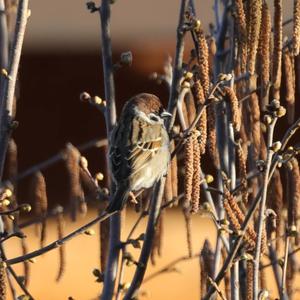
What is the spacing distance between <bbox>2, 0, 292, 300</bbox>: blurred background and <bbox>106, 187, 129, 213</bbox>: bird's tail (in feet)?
18.9

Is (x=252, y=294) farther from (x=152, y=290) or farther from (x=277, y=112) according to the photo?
(x=152, y=290)

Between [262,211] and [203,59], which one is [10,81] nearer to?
[203,59]

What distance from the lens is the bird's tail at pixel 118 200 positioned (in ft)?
9.68

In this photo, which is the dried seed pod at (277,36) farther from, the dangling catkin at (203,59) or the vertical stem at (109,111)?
the vertical stem at (109,111)

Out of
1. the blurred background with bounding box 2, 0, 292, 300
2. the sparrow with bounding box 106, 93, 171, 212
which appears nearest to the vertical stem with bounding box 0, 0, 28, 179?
the sparrow with bounding box 106, 93, 171, 212

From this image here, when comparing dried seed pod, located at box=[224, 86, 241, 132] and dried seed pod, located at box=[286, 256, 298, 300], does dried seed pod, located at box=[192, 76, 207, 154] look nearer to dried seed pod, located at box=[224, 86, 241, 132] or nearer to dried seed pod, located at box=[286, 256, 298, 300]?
dried seed pod, located at box=[224, 86, 241, 132]

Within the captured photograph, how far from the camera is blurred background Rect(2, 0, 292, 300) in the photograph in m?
9.49

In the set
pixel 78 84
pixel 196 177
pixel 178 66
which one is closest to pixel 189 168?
pixel 196 177

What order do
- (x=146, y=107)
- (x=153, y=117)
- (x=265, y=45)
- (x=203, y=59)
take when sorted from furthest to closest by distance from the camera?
(x=153, y=117)
(x=146, y=107)
(x=265, y=45)
(x=203, y=59)

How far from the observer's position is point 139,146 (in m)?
3.95

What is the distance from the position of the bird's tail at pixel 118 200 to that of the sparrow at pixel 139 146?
0.9 inches

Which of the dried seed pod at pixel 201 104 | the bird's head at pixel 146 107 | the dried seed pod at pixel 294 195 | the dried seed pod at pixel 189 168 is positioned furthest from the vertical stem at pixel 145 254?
the bird's head at pixel 146 107

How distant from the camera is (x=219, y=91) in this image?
2904 millimetres

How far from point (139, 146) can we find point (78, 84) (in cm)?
673
